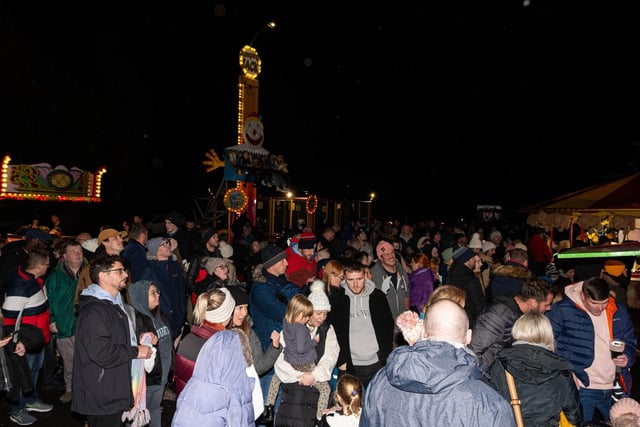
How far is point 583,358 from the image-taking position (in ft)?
15.2

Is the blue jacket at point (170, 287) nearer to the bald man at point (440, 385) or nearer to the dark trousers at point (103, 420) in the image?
the dark trousers at point (103, 420)

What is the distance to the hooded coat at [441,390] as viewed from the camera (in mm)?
2262

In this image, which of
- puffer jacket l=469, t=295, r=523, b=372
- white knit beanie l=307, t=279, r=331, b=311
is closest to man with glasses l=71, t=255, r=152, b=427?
white knit beanie l=307, t=279, r=331, b=311

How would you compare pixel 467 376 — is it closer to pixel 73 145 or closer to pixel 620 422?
pixel 620 422

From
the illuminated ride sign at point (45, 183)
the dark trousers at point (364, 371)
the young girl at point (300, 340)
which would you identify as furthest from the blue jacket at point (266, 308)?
the illuminated ride sign at point (45, 183)

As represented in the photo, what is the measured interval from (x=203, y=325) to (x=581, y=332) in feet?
11.3

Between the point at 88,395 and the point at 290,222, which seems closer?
the point at 88,395

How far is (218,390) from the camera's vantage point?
3.27 metres

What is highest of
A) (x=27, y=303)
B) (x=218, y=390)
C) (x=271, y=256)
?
(x=271, y=256)

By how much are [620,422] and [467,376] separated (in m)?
1.48

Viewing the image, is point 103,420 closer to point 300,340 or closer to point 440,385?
point 300,340

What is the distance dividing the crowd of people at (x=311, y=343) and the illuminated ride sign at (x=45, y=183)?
9274 millimetres

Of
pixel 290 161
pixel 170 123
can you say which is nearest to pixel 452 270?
pixel 170 123

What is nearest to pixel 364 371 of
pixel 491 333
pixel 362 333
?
pixel 362 333
